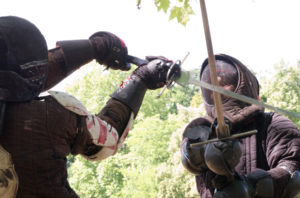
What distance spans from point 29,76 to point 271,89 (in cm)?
1599

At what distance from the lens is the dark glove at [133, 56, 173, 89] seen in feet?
8.08

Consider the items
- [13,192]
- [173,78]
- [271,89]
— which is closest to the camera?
[13,192]

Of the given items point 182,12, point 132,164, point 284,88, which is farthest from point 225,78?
point 132,164

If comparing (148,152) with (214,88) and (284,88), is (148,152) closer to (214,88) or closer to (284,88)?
(284,88)

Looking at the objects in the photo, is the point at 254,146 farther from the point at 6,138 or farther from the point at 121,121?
the point at 6,138

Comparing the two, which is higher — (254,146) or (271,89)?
(254,146)

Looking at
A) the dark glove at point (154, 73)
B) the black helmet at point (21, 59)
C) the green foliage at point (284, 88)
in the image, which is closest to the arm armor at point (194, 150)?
the dark glove at point (154, 73)

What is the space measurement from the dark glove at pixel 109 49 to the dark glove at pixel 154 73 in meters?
0.15

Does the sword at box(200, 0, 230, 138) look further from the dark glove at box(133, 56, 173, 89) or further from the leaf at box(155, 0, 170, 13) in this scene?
the leaf at box(155, 0, 170, 13)

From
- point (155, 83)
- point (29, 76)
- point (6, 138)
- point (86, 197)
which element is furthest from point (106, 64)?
point (86, 197)

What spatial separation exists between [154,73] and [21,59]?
87 cm

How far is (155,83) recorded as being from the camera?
250cm

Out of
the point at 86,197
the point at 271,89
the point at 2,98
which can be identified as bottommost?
the point at 86,197

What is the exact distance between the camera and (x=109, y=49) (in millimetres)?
2484
